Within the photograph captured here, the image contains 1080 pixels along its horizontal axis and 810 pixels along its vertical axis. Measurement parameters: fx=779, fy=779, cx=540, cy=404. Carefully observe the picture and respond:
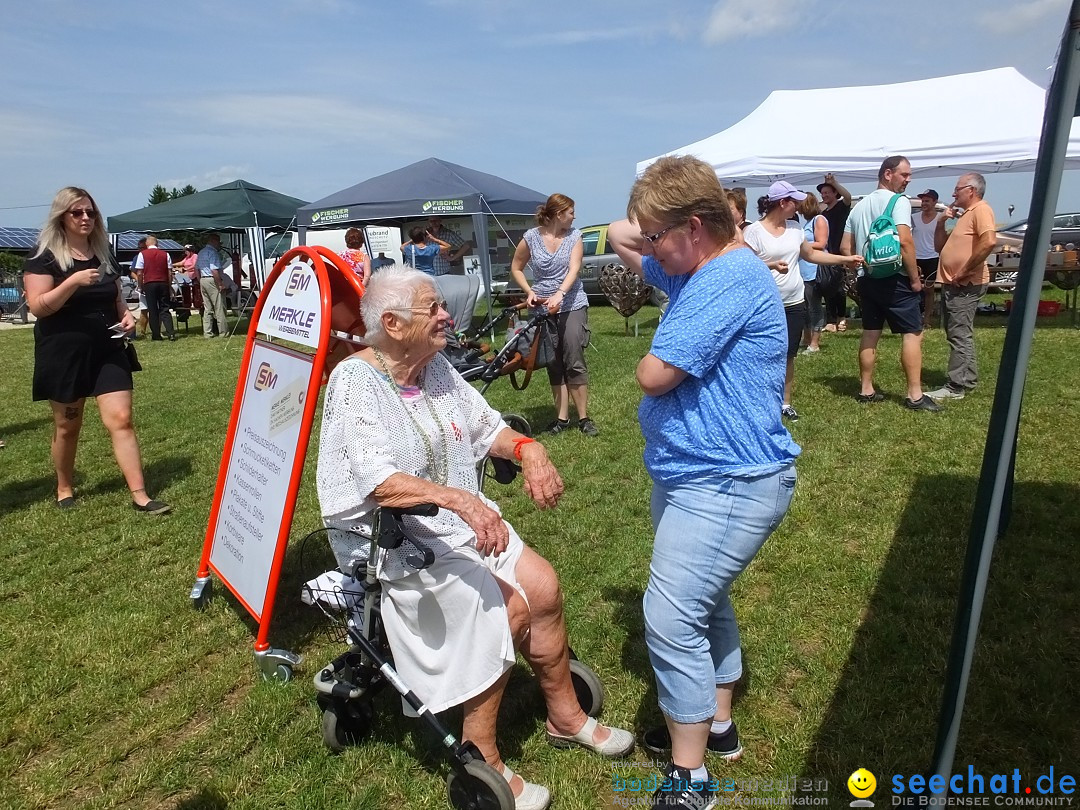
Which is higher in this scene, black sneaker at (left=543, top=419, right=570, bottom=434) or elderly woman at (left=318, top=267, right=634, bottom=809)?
elderly woman at (left=318, top=267, right=634, bottom=809)

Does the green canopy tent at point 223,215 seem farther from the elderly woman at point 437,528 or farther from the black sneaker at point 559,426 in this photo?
the elderly woman at point 437,528

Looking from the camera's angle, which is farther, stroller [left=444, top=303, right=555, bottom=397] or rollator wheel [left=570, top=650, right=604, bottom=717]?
stroller [left=444, top=303, right=555, bottom=397]

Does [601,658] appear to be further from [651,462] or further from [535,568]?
[651,462]

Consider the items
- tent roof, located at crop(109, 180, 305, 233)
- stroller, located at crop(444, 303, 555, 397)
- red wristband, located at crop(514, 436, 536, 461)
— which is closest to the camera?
red wristband, located at crop(514, 436, 536, 461)

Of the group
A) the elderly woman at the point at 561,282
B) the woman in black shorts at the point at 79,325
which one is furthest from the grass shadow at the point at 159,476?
the elderly woman at the point at 561,282

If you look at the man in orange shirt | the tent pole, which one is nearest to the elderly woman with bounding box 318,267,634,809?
the tent pole

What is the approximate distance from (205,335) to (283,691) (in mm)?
14416

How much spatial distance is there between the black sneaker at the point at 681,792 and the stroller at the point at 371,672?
1.44 feet

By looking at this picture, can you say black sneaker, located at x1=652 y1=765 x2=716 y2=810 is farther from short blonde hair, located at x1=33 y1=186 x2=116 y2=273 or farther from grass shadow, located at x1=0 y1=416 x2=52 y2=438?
grass shadow, located at x1=0 y1=416 x2=52 y2=438

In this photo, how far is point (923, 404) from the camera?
6.51 meters

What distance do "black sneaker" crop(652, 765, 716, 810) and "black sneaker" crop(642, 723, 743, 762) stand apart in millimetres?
281

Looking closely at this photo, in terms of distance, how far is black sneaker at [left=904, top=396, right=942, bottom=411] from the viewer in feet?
21.2

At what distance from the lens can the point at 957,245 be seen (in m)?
6.64

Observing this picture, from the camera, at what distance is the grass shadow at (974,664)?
8.27 ft
